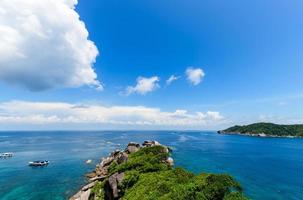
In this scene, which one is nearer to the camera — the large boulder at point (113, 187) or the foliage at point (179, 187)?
the foliage at point (179, 187)

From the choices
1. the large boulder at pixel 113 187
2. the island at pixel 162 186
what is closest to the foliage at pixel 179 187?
the island at pixel 162 186

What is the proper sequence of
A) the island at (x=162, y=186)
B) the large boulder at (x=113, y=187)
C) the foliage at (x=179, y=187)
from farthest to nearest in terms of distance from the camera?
the large boulder at (x=113, y=187) → the island at (x=162, y=186) → the foliage at (x=179, y=187)

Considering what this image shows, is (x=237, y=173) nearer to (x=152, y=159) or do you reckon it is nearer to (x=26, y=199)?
(x=152, y=159)

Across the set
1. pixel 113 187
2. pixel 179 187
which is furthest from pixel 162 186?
pixel 113 187

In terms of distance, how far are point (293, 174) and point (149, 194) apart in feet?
192

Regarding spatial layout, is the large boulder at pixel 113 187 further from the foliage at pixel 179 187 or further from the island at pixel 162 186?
the foliage at pixel 179 187

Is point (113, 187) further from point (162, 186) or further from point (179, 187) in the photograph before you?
point (179, 187)

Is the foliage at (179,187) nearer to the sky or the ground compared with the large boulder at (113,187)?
nearer to the sky

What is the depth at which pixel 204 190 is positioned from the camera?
79.5ft

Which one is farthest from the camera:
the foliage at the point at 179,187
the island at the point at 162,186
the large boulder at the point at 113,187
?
the large boulder at the point at 113,187

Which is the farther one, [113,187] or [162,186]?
[113,187]

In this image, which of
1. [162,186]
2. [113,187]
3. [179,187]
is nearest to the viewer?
[179,187]

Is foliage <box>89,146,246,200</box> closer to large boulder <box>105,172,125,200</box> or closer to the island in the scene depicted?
the island

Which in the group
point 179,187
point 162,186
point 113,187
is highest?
point 179,187
